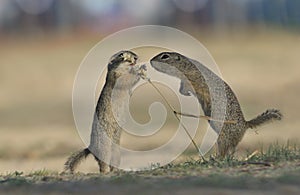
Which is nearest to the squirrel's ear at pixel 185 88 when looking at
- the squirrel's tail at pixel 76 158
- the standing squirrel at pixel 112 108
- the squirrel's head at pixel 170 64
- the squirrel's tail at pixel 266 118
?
the squirrel's head at pixel 170 64

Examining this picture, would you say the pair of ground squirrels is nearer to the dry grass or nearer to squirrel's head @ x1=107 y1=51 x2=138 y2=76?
squirrel's head @ x1=107 y1=51 x2=138 y2=76

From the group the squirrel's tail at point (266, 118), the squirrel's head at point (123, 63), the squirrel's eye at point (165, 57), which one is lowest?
the squirrel's tail at point (266, 118)

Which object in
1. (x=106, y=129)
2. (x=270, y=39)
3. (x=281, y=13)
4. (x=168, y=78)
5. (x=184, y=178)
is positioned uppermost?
(x=281, y=13)

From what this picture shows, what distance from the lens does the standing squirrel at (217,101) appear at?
856 centimetres

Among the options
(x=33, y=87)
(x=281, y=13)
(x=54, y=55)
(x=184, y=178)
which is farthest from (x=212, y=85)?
(x=281, y=13)

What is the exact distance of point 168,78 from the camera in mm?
9297

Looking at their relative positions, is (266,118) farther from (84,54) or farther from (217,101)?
(84,54)

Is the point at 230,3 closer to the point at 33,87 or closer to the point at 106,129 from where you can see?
the point at 33,87

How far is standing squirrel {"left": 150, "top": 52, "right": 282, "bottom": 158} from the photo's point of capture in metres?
8.56

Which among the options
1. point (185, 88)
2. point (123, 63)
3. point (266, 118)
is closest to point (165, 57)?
point (185, 88)

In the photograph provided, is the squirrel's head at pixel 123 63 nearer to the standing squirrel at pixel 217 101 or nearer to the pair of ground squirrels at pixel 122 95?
the pair of ground squirrels at pixel 122 95

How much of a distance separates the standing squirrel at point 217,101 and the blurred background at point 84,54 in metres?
2.23

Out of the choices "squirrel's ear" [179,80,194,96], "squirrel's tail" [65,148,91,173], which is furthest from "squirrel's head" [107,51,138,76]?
"squirrel's tail" [65,148,91,173]

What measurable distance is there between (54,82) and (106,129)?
73.6ft
